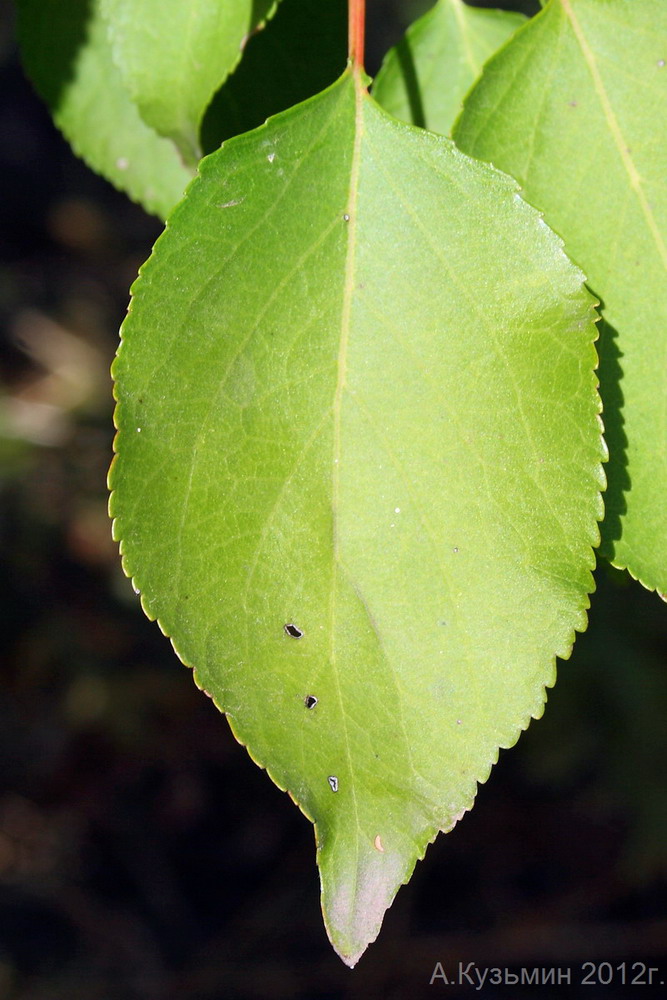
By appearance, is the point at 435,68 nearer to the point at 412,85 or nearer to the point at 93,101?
the point at 412,85

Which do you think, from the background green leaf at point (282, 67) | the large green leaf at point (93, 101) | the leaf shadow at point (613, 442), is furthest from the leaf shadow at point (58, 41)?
the leaf shadow at point (613, 442)

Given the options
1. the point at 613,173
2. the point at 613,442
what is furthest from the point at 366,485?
the point at 613,173

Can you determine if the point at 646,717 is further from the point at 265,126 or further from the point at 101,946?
the point at 265,126

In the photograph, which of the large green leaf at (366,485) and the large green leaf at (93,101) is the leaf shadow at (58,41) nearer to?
the large green leaf at (93,101)

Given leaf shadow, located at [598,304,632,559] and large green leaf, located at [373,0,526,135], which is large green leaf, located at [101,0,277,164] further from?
leaf shadow, located at [598,304,632,559]

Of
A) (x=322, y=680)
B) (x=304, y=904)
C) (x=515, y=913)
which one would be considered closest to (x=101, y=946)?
(x=304, y=904)
